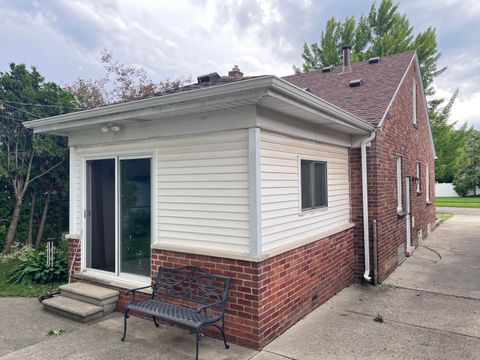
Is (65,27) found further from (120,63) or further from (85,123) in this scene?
(85,123)

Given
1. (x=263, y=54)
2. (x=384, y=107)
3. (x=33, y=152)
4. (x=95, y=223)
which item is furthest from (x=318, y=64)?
(x=95, y=223)

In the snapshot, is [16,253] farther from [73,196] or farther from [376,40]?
[376,40]

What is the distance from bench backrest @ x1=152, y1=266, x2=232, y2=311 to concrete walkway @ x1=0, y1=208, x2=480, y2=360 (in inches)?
17.3

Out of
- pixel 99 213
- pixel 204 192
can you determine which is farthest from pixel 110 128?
pixel 204 192

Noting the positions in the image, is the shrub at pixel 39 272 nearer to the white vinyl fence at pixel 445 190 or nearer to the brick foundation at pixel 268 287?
the brick foundation at pixel 268 287

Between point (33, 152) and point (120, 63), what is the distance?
36.6 ft

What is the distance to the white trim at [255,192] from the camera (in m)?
3.64

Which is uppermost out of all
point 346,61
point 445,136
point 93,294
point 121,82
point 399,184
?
point 121,82

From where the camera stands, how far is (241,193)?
12.4ft

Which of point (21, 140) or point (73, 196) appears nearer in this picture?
point (73, 196)

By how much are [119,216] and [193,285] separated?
1.74 m

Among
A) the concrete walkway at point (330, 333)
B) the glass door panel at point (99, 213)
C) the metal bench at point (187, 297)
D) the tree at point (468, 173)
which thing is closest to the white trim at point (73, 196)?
the glass door panel at point (99, 213)

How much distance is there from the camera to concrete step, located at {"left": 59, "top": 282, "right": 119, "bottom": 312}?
15.1 feet

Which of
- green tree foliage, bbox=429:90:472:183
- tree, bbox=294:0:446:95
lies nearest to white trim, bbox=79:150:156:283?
tree, bbox=294:0:446:95
